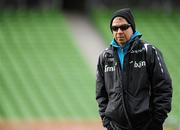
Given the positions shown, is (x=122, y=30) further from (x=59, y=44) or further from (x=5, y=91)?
(x=59, y=44)

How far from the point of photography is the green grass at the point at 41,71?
44.1 feet

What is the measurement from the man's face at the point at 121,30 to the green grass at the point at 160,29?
10502mm

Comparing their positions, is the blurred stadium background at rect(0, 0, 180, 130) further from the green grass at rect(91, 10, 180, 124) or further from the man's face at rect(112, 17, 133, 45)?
the man's face at rect(112, 17, 133, 45)

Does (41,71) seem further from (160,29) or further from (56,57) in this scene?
(160,29)

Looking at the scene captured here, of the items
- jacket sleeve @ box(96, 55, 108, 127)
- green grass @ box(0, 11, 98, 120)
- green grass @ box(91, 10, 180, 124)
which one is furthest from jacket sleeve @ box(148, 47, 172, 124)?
green grass @ box(91, 10, 180, 124)

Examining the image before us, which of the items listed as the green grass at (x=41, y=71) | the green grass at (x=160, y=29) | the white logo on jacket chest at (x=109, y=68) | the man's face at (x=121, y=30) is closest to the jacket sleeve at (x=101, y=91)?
the white logo on jacket chest at (x=109, y=68)

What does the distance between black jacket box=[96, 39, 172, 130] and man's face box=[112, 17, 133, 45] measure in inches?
3.8

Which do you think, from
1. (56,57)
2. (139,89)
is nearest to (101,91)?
(139,89)

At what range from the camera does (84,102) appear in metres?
13.9

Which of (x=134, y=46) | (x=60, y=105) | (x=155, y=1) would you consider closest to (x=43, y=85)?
(x=60, y=105)

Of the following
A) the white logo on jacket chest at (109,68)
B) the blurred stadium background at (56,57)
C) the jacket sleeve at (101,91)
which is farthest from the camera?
the blurred stadium background at (56,57)

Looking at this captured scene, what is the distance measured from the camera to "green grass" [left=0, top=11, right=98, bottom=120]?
1344cm

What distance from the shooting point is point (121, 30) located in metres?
5.12

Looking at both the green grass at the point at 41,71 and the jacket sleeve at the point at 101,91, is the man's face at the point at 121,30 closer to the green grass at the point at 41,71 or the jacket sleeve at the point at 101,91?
the jacket sleeve at the point at 101,91
